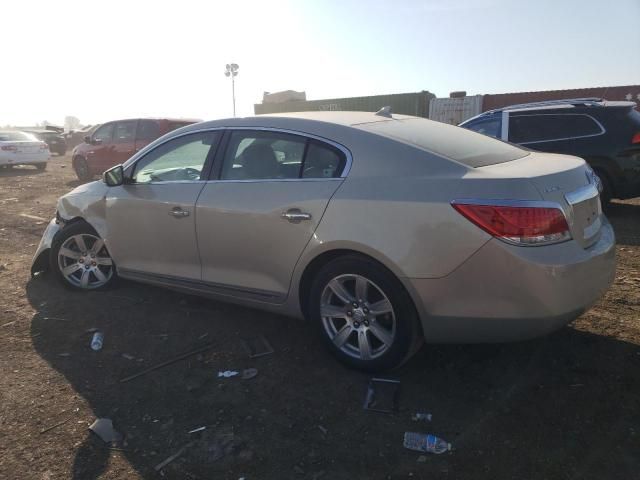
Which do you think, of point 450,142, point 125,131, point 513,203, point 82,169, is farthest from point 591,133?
point 82,169

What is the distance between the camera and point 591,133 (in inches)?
290

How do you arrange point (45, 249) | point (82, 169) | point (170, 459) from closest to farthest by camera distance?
point (170, 459) → point (45, 249) → point (82, 169)

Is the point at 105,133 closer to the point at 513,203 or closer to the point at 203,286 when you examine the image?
the point at 203,286

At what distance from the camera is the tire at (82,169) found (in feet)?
47.2

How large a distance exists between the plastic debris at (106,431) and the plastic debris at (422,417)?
1610mm

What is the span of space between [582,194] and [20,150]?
18730mm

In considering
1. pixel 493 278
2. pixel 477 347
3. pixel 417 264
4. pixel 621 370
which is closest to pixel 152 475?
pixel 417 264

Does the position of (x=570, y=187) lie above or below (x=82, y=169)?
above

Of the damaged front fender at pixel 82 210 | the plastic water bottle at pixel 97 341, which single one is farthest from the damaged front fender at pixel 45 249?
the plastic water bottle at pixel 97 341

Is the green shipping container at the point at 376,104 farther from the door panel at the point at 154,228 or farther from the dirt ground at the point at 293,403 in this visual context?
the dirt ground at the point at 293,403

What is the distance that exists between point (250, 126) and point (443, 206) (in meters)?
1.71

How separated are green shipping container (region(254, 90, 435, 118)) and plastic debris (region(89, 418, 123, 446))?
64.2 ft

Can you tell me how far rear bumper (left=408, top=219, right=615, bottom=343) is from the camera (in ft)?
8.72

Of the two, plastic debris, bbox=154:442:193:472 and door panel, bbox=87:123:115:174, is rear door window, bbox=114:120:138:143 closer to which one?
door panel, bbox=87:123:115:174
